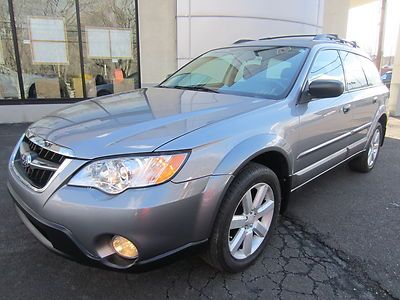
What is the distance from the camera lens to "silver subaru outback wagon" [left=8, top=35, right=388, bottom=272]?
6.08ft

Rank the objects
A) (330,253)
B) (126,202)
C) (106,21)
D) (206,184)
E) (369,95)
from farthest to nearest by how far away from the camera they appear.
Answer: (106,21) < (369,95) < (330,253) < (206,184) < (126,202)

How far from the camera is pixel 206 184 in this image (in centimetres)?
197

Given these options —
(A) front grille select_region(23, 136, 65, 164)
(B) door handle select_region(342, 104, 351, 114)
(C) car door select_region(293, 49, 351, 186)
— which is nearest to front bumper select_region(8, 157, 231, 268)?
(A) front grille select_region(23, 136, 65, 164)

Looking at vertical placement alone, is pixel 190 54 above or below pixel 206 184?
above

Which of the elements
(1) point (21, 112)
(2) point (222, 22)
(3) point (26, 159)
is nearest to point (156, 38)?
(2) point (222, 22)

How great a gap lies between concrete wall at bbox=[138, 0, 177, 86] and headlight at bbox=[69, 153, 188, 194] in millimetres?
7017

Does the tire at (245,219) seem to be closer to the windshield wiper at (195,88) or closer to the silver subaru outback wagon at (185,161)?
the silver subaru outback wagon at (185,161)

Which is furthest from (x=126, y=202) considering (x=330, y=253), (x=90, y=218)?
(x=330, y=253)

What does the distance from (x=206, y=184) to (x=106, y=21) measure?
24.2ft

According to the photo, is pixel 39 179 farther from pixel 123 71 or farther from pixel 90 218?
pixel 123 71

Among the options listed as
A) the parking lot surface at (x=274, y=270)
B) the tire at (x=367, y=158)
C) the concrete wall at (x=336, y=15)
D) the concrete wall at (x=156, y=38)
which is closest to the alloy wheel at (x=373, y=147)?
the tire at (x=367, y=158)

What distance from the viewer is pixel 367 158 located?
4562mm

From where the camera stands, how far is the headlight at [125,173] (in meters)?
1.85

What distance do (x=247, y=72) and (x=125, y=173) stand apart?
5.88 ft
